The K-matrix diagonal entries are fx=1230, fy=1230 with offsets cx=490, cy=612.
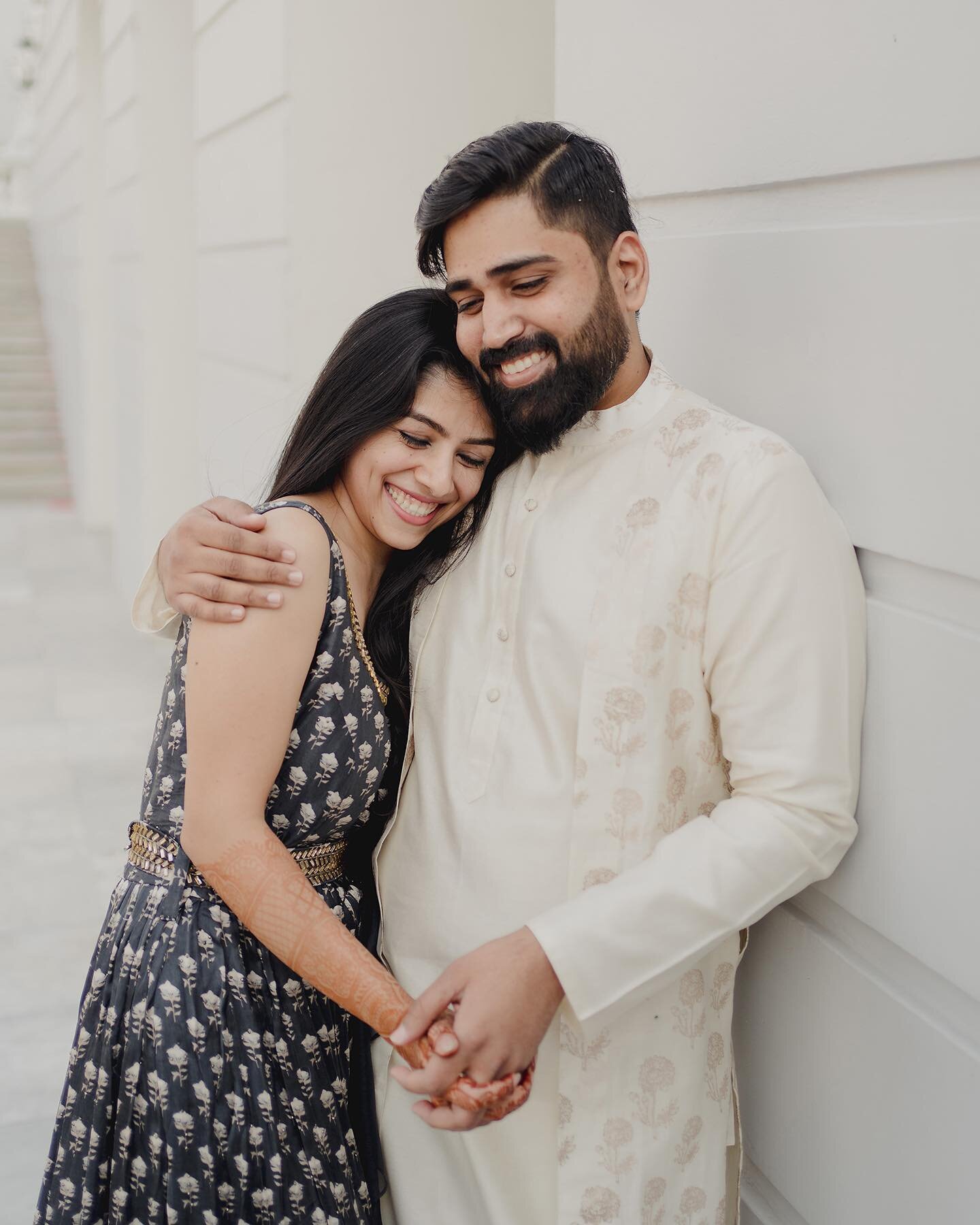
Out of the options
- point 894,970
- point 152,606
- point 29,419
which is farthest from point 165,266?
point 29,419

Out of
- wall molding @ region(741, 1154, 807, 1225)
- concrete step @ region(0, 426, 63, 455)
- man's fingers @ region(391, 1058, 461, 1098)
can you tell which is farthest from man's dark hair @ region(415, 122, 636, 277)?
concrete step @ region(0, 426, 63, 455)

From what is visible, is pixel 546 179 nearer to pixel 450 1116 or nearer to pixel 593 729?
pixel 593 729

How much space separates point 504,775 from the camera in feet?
5.38

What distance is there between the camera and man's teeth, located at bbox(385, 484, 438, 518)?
1765 millimetres

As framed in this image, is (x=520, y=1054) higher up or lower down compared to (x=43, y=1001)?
higher up

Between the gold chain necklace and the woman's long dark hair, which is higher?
the woman's long dark hair

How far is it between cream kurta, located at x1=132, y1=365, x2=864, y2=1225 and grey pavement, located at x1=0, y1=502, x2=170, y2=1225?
5.36 feet

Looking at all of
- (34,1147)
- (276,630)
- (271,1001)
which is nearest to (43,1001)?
(34,1147)

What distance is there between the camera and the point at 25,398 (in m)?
13.1

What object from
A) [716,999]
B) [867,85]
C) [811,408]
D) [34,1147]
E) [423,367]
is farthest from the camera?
[34,1147]

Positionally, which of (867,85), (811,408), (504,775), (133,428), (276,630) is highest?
(867,85)

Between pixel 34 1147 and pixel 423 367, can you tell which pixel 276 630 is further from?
pixel 34 1147

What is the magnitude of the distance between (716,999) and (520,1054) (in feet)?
1.17

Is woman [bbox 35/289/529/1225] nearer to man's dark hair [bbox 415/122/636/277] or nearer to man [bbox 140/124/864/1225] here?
man [bbox 140/124/864/1225]
